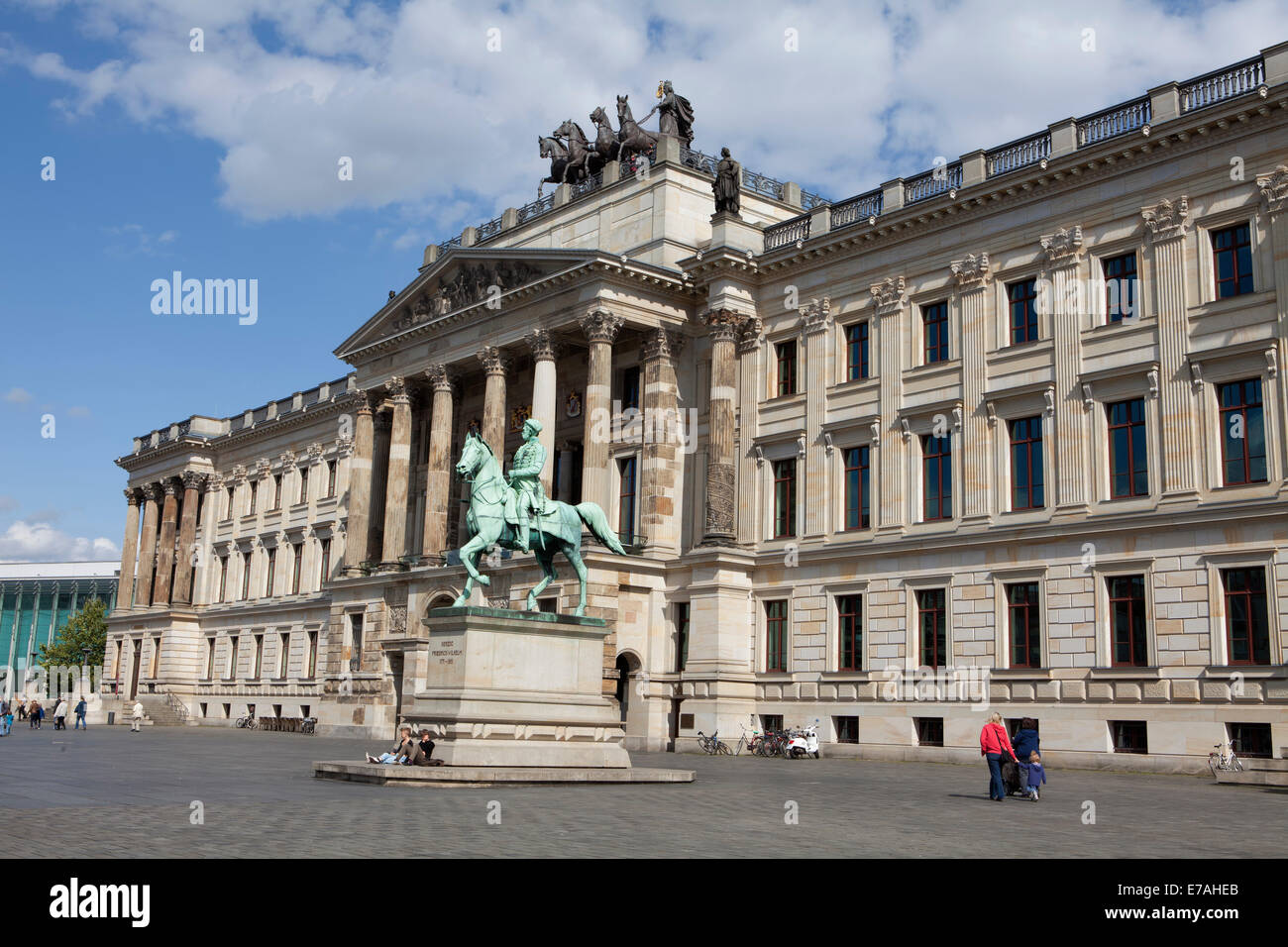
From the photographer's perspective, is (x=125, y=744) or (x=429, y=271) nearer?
(x=125, y=744)

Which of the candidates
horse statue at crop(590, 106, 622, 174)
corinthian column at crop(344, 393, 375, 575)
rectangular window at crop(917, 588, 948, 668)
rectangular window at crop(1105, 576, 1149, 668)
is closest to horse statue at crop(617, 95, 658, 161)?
horse statue at crop(590, 106, 622, 174)

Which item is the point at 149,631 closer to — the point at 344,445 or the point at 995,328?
the point at 344,445

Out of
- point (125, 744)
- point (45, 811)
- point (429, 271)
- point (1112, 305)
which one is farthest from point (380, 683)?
point (45, 811)

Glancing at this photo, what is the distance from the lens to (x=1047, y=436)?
39656mm

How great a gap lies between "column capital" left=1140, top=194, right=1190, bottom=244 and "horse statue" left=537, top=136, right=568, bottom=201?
31.1 meters

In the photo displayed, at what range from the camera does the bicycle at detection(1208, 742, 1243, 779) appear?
3228 centimetres

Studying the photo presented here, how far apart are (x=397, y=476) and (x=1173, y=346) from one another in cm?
3619

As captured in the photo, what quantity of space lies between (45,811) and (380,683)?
41.9m

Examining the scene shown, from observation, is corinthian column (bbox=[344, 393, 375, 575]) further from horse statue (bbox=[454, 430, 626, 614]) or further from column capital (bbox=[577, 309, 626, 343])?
horse statue (bbox=[454, 430, 626, 614])

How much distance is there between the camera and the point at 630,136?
58.5m

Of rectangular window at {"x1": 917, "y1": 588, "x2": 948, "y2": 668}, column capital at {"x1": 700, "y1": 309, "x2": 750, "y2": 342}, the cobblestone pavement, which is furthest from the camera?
column capital at {"x1": 700, "y1": 309, "x2": 750, "y2": 342}

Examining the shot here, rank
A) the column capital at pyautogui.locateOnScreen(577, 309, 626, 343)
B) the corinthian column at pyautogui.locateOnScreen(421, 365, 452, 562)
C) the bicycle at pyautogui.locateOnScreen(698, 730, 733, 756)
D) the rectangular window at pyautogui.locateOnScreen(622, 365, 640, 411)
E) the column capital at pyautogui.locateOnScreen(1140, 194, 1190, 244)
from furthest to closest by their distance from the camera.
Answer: the corinthian column at pyautogui.locateOnScreen(421, 365, 452, 562)
the rectangular window at pyautogui.locateOnScreen(622, 365, 640, 411)
the column capital at pyautogui.locateOnScreen(577, 309, 626, 343)
the bicycle at pyautogui.locateOnScreen(698, 730, 733, 756)
the column capital at pyautogui.locateOnScreen(1140, 194, 1190, 244)

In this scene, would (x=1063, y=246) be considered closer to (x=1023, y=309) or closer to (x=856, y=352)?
(x=1023, y=309)

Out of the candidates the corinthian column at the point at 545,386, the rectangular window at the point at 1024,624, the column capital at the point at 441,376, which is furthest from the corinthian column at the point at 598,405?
the rectangular window at the point at 1024,624
